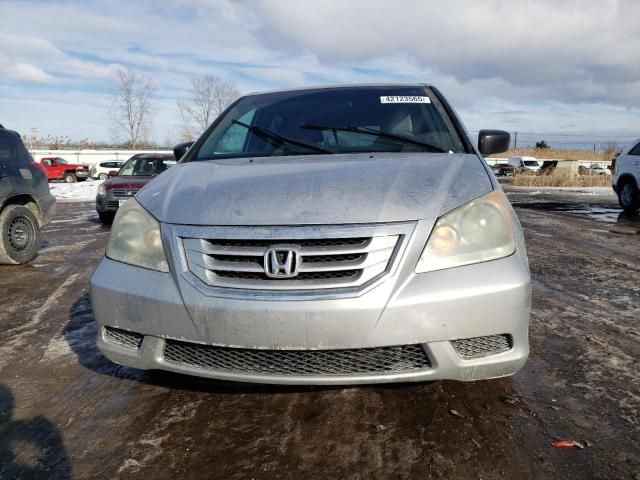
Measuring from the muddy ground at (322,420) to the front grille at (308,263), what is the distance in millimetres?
700

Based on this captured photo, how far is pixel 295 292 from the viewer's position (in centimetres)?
187

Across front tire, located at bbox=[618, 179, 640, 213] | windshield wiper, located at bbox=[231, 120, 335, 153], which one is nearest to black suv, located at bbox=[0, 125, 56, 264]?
windshield wiper, located at bbox=[231, 120, 335, 153]

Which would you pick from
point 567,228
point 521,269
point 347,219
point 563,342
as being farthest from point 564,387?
point 567,228

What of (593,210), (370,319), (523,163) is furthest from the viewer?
(523,163)

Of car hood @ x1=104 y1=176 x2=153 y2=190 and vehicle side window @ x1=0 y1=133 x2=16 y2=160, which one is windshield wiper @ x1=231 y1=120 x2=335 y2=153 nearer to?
vehicle side window @ x1=0 y1=133 x2=16 y2=160

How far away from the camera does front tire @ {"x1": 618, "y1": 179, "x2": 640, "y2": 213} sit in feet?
35.7

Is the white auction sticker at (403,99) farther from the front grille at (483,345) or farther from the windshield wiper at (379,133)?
the front grille at (483,345)

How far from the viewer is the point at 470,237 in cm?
201

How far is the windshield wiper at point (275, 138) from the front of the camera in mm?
2893

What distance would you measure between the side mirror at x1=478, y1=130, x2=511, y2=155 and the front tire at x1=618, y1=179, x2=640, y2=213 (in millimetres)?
9223

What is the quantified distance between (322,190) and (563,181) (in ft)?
75.4

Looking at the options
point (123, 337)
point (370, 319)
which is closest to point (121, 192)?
point (123, 337)

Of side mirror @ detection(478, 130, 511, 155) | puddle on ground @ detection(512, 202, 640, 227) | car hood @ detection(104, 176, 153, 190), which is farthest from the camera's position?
car hood @ detection(104, 176, 153, 190)

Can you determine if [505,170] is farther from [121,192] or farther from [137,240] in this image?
[137,240]
